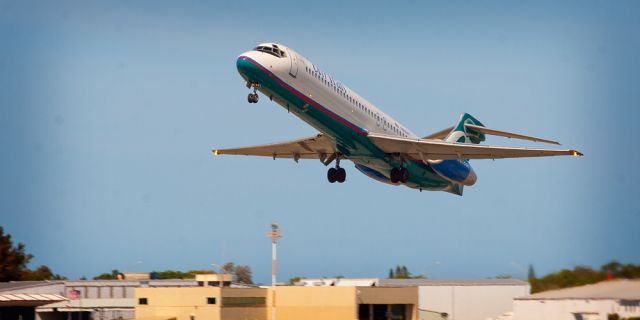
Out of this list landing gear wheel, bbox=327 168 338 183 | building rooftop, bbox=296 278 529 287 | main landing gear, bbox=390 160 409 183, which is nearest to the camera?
main landing gear, bbox=390 160 409 183

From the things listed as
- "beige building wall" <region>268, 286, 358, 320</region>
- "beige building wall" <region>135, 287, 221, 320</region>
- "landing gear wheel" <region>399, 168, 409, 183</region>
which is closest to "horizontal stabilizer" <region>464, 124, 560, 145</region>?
"landing gear wheel" <region>399, 168, 409, 183</region>

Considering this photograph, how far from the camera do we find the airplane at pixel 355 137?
1628 inches

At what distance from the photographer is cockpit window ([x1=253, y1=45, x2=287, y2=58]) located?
41.4 m

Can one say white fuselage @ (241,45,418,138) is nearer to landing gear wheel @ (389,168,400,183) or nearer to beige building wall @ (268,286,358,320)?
landing gear wheel @ (389,168,400,183)

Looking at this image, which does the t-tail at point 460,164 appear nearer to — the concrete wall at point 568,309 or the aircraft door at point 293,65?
the concrete wall at point 568,309

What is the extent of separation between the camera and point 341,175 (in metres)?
50.0

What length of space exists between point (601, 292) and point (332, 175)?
49.6 feet

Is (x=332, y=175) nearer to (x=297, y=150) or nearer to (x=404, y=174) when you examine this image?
(x=297, y=150)

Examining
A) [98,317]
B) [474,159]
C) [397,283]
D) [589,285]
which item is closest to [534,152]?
[474,159]

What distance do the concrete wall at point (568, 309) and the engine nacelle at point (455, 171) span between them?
7.25 metres

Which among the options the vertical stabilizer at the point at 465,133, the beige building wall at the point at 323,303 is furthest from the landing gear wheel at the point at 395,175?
the vertical stabilizer at the point at 465,133

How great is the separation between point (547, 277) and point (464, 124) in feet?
33.4

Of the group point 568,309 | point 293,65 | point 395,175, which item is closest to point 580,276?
point 568,309

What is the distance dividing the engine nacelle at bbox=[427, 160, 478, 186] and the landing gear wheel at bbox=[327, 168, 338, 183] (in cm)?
506
